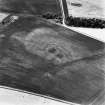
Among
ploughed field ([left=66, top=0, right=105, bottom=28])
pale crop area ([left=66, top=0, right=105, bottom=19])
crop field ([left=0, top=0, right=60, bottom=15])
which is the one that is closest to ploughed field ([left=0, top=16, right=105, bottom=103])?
ploughed field ([left=66, top=0, right=105, bottom=28])

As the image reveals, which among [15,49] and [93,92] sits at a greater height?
[15,49]

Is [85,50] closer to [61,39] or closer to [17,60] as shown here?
[61,39]

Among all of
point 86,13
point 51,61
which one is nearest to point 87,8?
point 86,13

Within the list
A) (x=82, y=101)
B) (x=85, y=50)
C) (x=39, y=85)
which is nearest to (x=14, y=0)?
(x=85, y=50)

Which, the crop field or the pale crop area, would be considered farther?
the crop field

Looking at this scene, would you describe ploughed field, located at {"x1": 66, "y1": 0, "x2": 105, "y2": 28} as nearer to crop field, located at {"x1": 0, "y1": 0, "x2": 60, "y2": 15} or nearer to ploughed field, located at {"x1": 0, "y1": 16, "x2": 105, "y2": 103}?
crop field, located at {"x1": 0, "y1": 0, "x2": 60, "y2": 15}

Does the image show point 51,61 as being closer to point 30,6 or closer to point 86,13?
point 86,13
